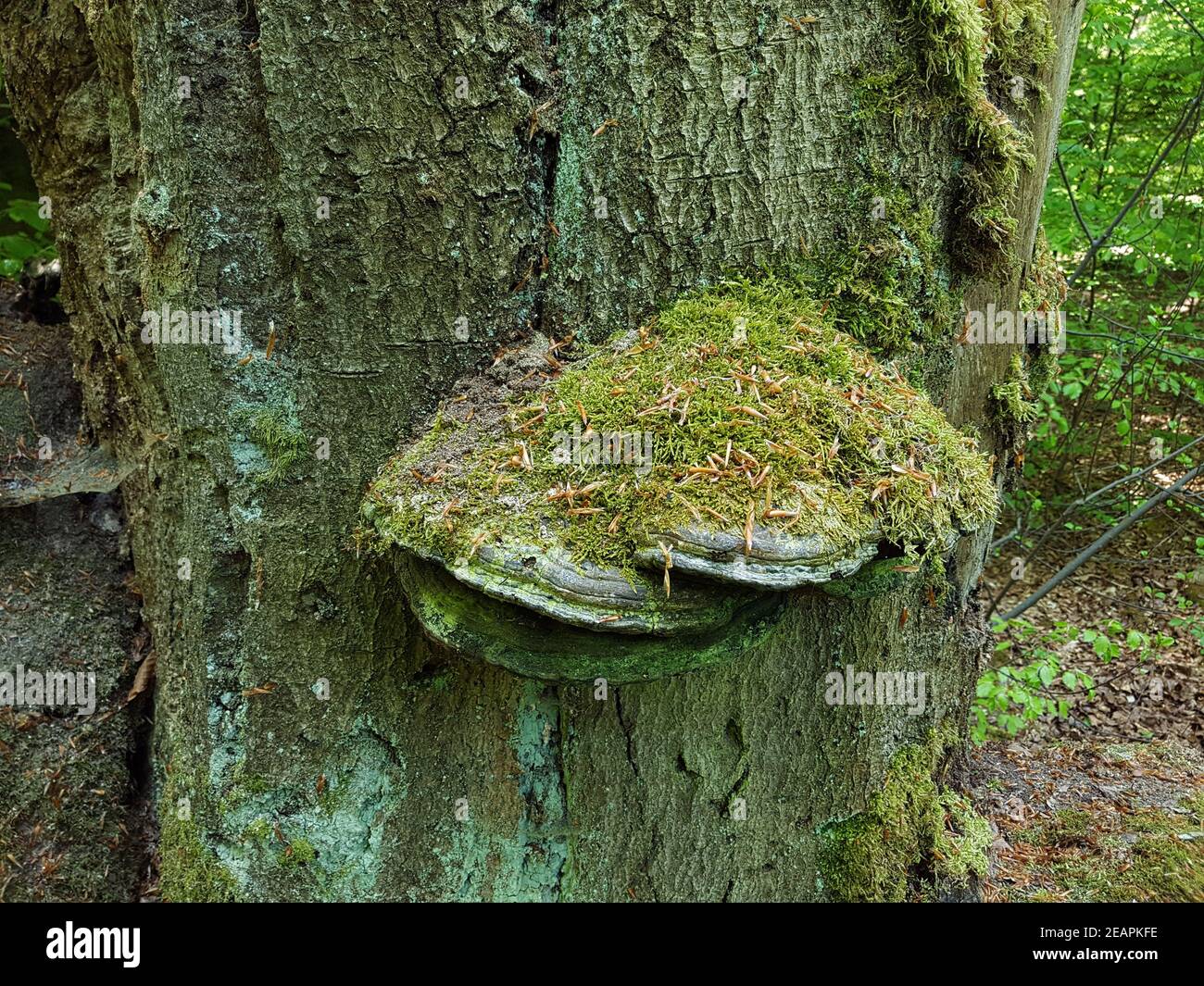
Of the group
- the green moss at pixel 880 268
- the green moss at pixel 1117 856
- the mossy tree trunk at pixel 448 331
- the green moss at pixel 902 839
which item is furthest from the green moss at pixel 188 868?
the green moss at pixel 1117 856

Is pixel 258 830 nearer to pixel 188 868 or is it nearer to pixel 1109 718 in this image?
pixel 188 868

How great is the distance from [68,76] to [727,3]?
239 centimetres

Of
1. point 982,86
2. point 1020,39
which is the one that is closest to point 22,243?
point 982,86

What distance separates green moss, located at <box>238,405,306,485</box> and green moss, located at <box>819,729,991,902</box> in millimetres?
2165

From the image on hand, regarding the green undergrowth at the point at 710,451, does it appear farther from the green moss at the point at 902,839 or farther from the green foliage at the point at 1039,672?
the green foliage at the point at 1039,672

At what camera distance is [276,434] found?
2436 millimetres

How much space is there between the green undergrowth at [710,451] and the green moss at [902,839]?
1.26 metres

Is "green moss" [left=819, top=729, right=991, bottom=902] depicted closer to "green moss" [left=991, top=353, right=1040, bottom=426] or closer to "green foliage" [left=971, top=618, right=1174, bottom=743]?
"green moss" [left=991, top=353, right=1040, bottom=426]

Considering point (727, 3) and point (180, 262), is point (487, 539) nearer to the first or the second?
point (180, 262)

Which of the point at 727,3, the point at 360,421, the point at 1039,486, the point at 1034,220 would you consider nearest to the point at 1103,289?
the point at 1039,486

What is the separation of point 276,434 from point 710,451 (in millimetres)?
1325

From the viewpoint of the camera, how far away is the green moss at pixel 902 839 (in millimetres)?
2854

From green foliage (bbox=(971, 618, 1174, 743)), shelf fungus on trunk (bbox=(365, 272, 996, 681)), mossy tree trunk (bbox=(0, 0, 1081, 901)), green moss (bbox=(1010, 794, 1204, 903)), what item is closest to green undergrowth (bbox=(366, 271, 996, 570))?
shelf fungus on trunk (bbox=(365, 272, 996, 681))

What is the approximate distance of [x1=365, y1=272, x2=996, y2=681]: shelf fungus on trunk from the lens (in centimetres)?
183
